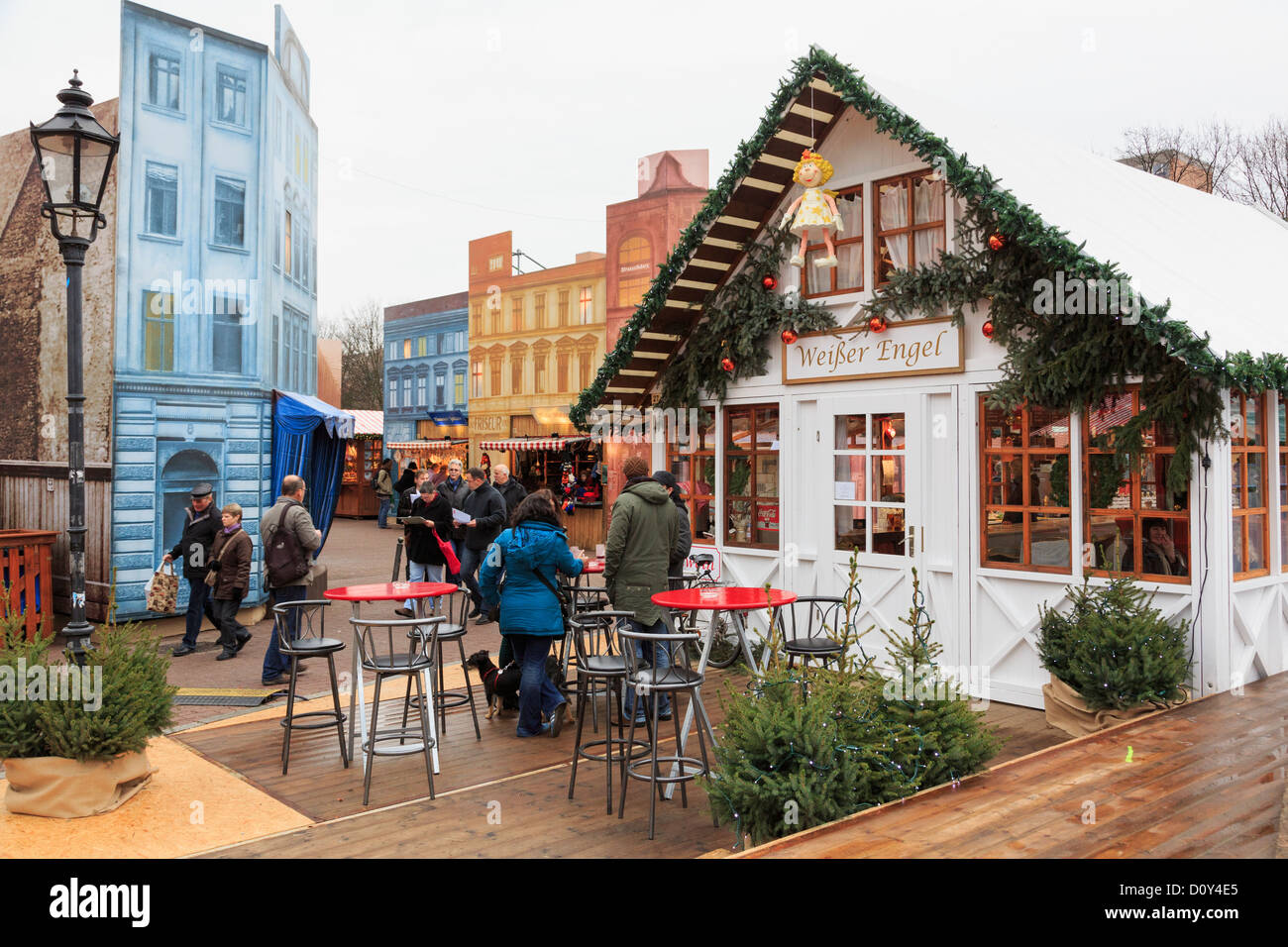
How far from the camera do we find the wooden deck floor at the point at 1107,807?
3.85 metres

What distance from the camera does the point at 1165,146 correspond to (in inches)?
1014

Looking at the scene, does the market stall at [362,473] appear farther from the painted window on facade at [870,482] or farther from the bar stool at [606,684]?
the bar stool at [606,684]

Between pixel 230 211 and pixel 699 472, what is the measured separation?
21.0ft

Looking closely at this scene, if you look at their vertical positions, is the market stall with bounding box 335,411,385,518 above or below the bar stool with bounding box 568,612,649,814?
above

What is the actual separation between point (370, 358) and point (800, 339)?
1491 inches

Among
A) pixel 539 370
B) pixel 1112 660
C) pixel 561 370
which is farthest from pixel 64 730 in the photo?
pixel 539 370

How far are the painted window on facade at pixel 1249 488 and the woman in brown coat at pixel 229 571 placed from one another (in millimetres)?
8204

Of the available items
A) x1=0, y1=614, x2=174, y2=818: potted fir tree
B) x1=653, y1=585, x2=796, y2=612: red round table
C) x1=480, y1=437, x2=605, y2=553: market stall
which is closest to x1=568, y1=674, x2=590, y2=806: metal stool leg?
x1=653, y1=585, x2=796, y2=612: red round table

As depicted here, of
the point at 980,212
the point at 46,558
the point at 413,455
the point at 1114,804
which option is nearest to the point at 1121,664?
the point at 1114,804

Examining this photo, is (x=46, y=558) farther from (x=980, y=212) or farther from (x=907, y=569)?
(x=980, y=212)

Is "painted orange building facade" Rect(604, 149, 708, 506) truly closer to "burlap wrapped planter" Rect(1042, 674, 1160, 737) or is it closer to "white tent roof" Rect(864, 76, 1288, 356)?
"white tent roof" Rect(864, 76, 1288, 356)

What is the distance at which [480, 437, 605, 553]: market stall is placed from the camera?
21.6 meters

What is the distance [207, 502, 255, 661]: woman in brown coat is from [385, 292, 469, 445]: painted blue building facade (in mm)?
23437

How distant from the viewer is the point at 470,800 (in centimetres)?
539
